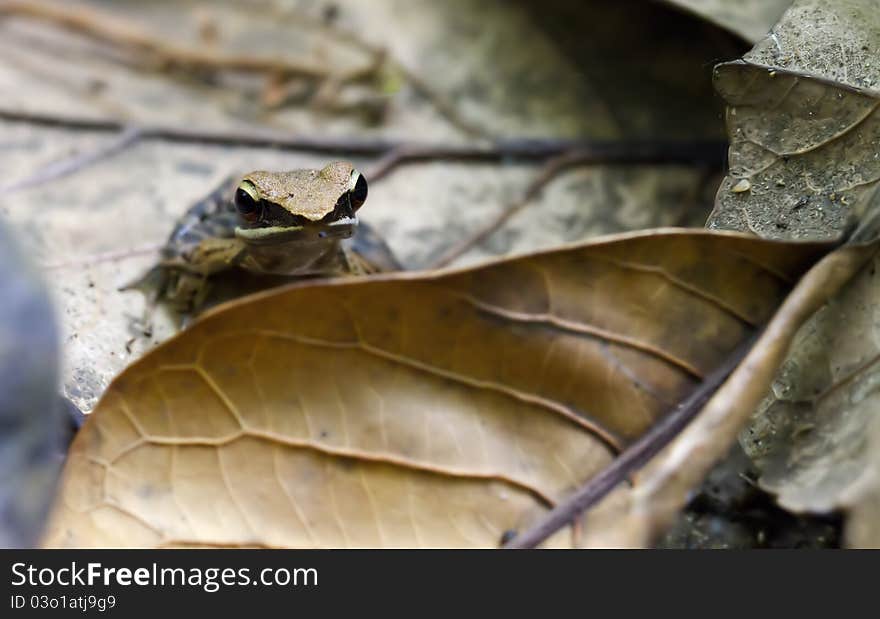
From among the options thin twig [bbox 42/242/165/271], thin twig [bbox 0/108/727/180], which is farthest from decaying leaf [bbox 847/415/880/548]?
thin twig [bbox 42/242/165/271]

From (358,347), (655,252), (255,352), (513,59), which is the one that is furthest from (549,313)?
(513,59)

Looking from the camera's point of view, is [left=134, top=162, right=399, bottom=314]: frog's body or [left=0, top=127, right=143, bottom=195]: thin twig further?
[left=0, top=127, right=143, bottom=195]: thin twig

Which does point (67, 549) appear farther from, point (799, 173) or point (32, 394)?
point (799, 173)

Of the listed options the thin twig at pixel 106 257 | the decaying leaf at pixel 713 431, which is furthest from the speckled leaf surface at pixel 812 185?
the thin twig at pixel 106 257

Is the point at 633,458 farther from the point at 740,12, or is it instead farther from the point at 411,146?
the point at 411,146

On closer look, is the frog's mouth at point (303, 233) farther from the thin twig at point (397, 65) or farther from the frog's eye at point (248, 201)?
the thin twig at point (397, 65)

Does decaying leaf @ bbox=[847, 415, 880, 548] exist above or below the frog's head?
below

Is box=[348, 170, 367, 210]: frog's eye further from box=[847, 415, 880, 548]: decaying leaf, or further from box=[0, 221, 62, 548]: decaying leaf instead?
box=[847, 415, 880, 548]: decaying leaf
